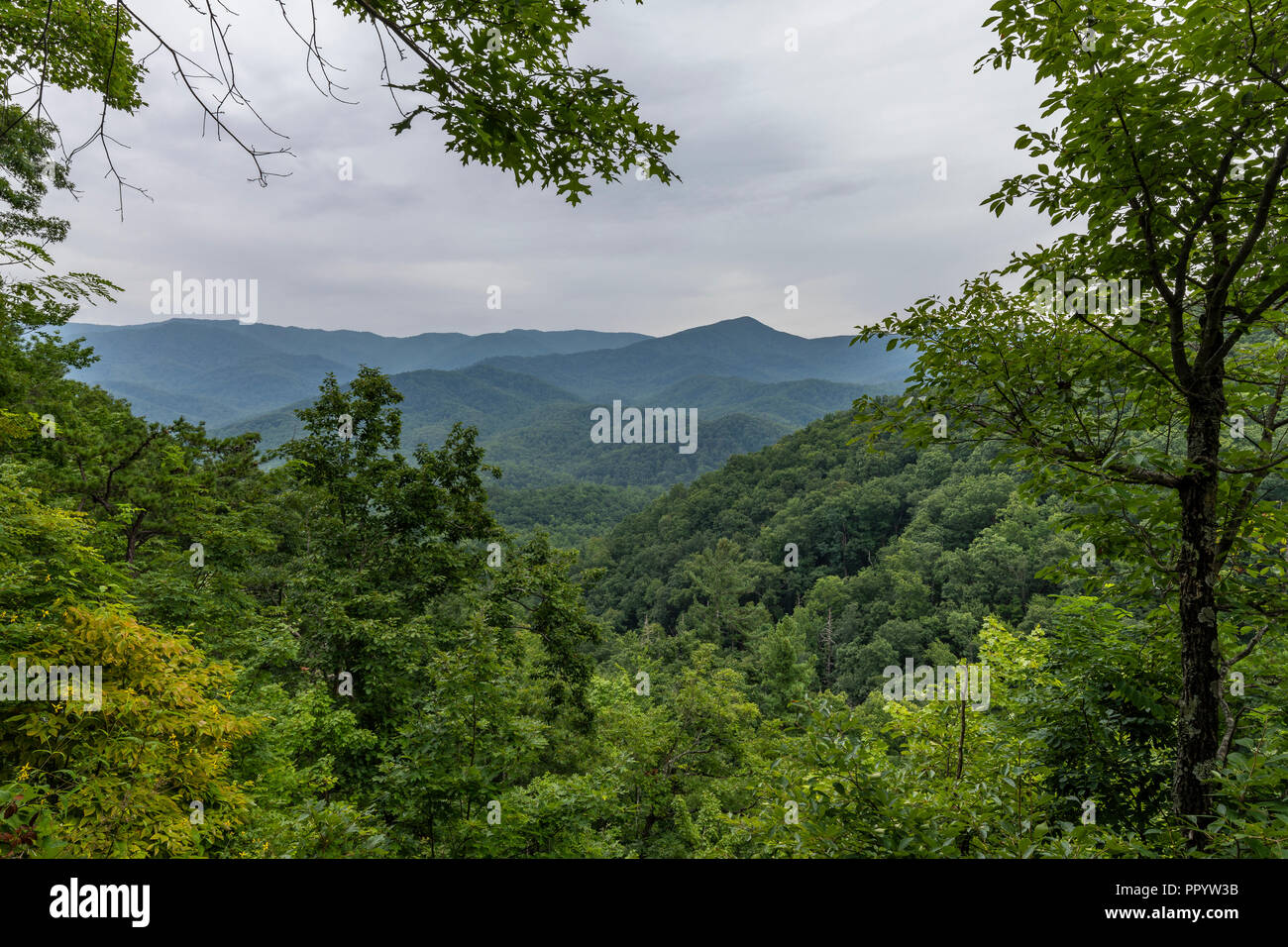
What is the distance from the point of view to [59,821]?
340 centimetres

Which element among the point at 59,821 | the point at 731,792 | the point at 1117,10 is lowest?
the point at 731,792

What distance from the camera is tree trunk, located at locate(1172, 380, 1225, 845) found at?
3135 millimetres

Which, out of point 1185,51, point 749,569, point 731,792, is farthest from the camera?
point 749,569

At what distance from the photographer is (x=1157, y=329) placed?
336 cm

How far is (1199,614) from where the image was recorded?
3186 millimetres

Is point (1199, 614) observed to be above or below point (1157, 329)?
below

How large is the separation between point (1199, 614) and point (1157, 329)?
5.38ft

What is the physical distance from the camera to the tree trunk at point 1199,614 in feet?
10.3

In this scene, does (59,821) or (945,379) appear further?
(945,379)

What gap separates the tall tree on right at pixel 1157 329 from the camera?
2.74 metres

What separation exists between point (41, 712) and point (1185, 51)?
25.0 ft

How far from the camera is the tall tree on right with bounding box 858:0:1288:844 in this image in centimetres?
274
